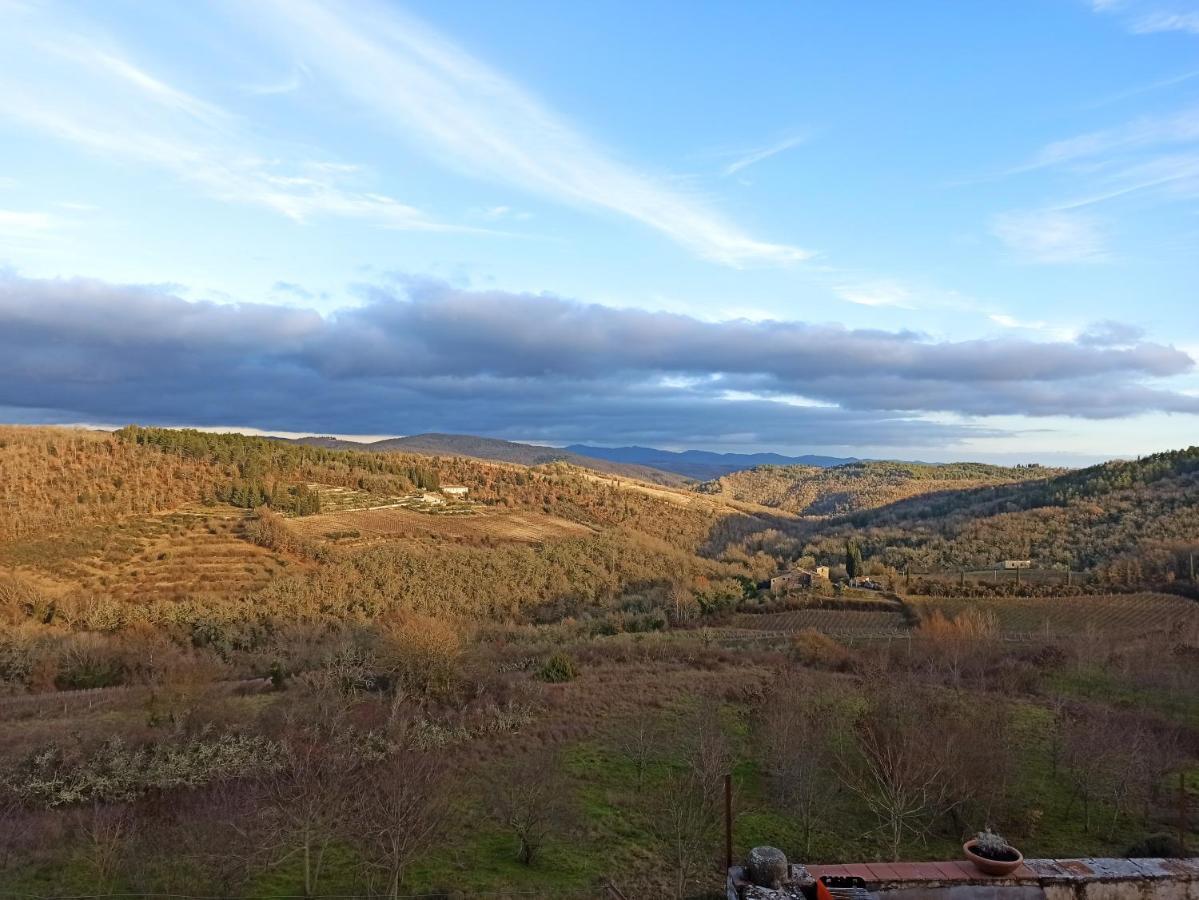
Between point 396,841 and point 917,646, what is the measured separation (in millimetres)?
41912

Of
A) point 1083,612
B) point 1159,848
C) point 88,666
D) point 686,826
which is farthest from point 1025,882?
point 1083,612

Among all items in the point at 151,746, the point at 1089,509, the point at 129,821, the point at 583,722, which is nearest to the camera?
the point at 129,821

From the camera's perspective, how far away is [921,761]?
17.3 m

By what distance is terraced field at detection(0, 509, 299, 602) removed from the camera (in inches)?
2408

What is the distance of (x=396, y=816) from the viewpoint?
1338 centimetres

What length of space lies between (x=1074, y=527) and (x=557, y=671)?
8920 cm

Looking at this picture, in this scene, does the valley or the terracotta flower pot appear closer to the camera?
the terracotta flower pot

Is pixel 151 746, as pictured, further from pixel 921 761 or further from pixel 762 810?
pixel 921 761

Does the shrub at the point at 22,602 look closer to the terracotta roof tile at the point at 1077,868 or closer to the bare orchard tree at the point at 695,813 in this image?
the bare orchard tree at the point at 695,813

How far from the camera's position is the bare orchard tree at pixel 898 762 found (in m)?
16.8

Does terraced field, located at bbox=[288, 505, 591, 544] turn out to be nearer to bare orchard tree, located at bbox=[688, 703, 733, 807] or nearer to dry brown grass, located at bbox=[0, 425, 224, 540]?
dry brown grass, located at bbox=[0, 425, 224, 540]

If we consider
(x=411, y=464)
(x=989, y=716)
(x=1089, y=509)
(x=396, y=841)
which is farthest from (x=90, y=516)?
(x=1089, y=509)

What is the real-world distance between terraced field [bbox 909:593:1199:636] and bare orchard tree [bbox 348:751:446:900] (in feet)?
187

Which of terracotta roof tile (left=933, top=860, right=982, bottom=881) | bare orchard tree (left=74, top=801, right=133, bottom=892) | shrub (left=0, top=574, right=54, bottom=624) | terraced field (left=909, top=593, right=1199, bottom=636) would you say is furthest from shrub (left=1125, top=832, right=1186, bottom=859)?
shrub (left=0, top=574, right=54, bottom=624)
